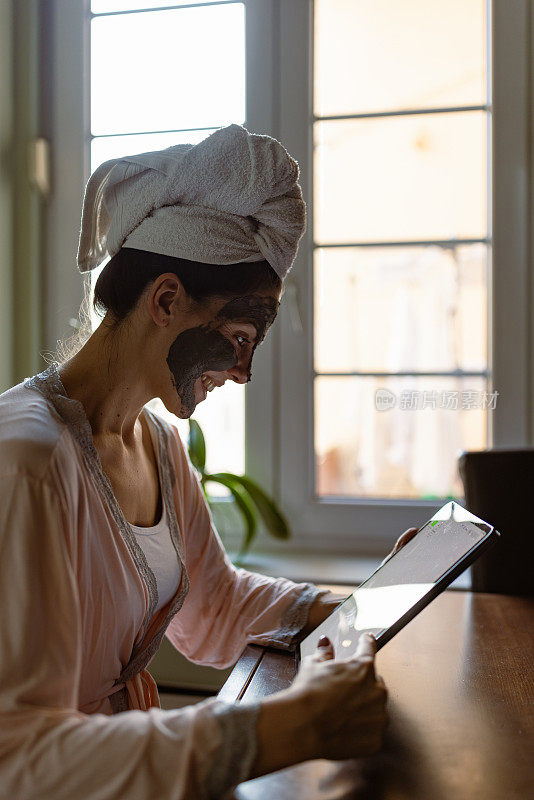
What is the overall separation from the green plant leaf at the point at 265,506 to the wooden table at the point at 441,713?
621mm

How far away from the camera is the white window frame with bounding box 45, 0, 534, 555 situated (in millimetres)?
1806

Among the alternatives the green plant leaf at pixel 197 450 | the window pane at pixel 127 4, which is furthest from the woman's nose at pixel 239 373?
the window pane at pixel 127 4

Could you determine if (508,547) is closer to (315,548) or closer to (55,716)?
(315,548)

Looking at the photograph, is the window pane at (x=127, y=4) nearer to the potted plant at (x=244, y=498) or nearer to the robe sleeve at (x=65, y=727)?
the potted plant at (x=244, y=498)

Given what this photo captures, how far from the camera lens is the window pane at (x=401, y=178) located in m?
1.88

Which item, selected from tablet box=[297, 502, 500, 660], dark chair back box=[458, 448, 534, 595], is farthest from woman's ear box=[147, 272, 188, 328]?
dark chair back box=[458, 448, 534, 595]

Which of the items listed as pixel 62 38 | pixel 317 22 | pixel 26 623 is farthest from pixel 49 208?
pixel 26 623

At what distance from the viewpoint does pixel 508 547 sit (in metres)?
1.39

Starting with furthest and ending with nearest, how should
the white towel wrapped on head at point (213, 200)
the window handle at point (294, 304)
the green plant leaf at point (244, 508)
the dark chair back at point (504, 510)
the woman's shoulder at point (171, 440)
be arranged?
the window handle at point (294, 304)
the green plant leaf at point (244, 508)
the dark chair back at point (504, 510)
the woman's shoulder at point (171, 440)
the white towel wrapped on head at point (213, 200)

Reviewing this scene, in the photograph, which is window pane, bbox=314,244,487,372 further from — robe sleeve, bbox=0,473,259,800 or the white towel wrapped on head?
robe sleeve, bbox=0,473,259,800

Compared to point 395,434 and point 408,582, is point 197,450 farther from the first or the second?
point 408,582

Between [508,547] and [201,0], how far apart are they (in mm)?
1591

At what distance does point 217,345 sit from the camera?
998 mm

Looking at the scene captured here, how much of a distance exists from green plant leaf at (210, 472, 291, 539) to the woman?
578mm
